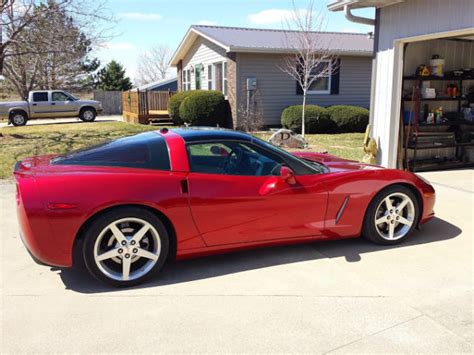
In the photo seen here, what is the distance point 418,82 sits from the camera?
8.74 meters

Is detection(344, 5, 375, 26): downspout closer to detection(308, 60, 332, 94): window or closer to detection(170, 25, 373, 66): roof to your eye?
detection(170, 25, 373, 66): roof

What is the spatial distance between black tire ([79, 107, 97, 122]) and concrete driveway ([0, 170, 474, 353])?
19438 millimetres

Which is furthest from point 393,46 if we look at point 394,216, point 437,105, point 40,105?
point 40,105

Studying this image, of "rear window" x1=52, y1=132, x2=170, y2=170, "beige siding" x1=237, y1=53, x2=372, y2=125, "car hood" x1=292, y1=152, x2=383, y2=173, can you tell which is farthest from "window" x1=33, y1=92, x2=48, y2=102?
"car hood" x1=292, y1=152, x2=383, y2=173

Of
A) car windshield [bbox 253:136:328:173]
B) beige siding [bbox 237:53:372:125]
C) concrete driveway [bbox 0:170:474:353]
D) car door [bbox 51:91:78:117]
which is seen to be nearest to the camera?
concrete driveway [bbox 0:170:474:353]

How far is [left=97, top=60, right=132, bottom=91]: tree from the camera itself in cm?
4256

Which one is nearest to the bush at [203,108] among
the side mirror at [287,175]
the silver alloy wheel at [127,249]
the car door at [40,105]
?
the car door at [40,105]

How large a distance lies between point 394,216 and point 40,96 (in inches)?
843

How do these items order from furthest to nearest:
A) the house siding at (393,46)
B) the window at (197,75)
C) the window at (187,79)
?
the window at (187,79) → the window at (197,75) → the house siding at (393,46)

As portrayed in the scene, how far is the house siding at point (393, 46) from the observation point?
7086 mm

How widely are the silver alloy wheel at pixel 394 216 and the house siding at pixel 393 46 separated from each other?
373 cm

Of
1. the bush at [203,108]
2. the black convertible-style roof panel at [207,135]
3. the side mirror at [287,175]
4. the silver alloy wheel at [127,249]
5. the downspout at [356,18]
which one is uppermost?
the downspout at [356,18]

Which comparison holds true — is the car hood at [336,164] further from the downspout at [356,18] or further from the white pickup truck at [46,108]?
the white pickup truck at [46,108]

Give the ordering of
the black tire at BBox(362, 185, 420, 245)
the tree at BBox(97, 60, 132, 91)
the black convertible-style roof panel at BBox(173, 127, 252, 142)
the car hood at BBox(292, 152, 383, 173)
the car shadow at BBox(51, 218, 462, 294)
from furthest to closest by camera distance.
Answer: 1. the tree at BBox(97, 60, 132, 91)
2. the car hood at BBox(292, 152, 383, 173)
3. the black tire at BBox(362, 185, 420, 245)
4. the black convertible-style roof panel at BBox(173, 127, 252, 142)
5. the car shadow at BBox(51, 218, 462, 294)
